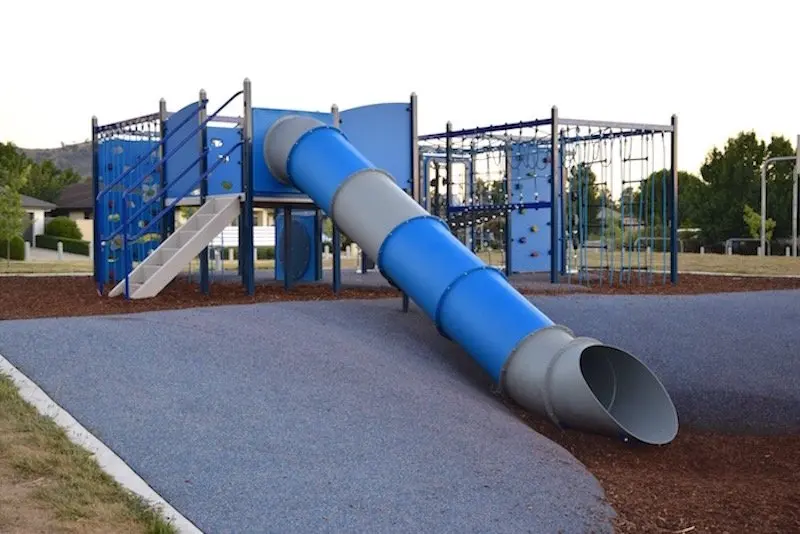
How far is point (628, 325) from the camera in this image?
503 inches

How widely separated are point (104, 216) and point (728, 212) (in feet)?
158

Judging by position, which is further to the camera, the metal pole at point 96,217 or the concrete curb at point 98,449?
→ the metal pole at point 96,217

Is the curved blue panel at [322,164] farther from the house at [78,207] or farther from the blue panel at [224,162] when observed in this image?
the house at [78,207]

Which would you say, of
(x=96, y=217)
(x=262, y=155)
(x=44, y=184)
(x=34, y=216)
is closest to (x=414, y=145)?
(x=262, y=155)

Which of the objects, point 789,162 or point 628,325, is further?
point 789,162

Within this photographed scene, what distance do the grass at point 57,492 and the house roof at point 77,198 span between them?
6404 cm

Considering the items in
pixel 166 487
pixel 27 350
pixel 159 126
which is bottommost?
pixel 166 487

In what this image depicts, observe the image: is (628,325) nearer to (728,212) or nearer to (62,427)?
(62,427)

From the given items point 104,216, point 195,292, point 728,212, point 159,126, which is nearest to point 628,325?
point 195,292

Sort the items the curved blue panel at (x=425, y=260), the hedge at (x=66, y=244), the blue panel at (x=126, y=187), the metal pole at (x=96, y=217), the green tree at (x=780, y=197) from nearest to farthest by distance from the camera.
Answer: the curved blue panel at (x=425, y=260)
the metal pole at (x=96, y=217)
the blue panel at (x=126, y=187)
the hedge at (x=66, y=244)
the green tree at (x=780, y=197)

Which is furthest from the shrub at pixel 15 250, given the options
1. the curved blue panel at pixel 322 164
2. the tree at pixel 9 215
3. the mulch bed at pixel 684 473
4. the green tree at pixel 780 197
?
the green tree at pixel 780 197

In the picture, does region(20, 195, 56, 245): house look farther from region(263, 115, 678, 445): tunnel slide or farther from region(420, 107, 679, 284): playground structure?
region(263, 115, 678, 445): tunnel slide

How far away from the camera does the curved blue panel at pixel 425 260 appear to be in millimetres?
10766

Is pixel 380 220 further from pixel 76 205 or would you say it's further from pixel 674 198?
pixel 76 205
